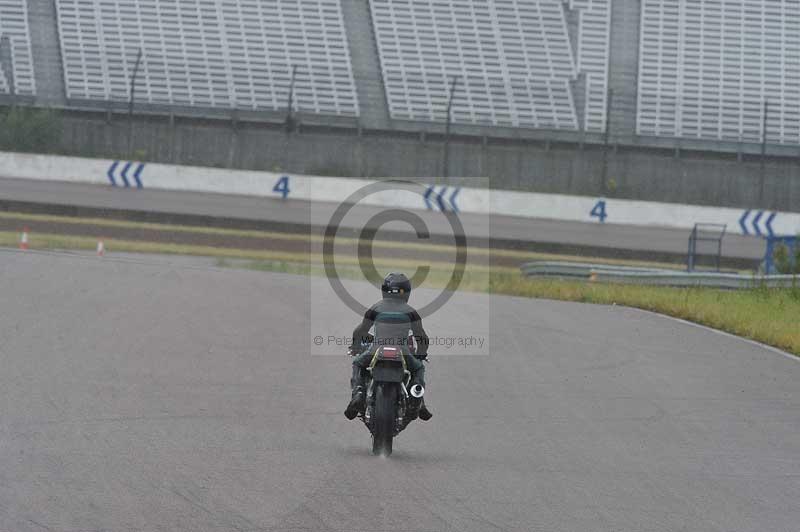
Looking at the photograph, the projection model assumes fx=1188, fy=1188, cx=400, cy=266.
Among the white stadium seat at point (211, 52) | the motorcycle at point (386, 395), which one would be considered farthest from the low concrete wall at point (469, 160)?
the motorcycle at point (386, 395)

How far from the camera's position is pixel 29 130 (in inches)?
1393

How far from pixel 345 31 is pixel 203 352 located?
1191 inches

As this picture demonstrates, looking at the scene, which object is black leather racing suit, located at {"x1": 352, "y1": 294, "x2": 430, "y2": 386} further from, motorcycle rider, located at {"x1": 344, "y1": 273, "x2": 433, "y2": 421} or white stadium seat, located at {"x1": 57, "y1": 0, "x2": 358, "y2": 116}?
white stadium seat, located at {"x1": 57, "y1": 0, "x2": 358, "y2": 116}

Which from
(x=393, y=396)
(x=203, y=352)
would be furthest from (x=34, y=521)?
(x=203, y=352)

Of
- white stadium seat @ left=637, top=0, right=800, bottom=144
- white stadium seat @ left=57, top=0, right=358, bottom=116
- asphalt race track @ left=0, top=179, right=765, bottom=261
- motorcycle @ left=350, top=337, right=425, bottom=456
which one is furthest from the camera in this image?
white stadium seat @ left=637, top=0, right=800, bottom=144

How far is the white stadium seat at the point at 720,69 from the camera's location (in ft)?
128

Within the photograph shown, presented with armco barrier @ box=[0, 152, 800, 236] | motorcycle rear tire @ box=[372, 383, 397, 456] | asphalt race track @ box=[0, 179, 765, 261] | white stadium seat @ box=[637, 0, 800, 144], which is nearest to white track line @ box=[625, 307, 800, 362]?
motorcycle rear tire @ box=[372, 383, 397, 456]

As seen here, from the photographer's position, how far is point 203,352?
1277 centimetres

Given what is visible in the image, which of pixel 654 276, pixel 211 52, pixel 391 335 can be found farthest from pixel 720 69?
pixel 391 335

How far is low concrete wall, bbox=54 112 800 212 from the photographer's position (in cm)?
3638

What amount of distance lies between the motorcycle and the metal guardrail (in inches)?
585

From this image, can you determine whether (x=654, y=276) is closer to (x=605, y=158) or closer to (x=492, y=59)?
(x=605, y=158)

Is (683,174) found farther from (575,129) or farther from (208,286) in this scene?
(208,286)

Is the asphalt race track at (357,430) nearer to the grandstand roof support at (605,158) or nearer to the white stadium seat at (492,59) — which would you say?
the grandstand roof support at (605,158)
